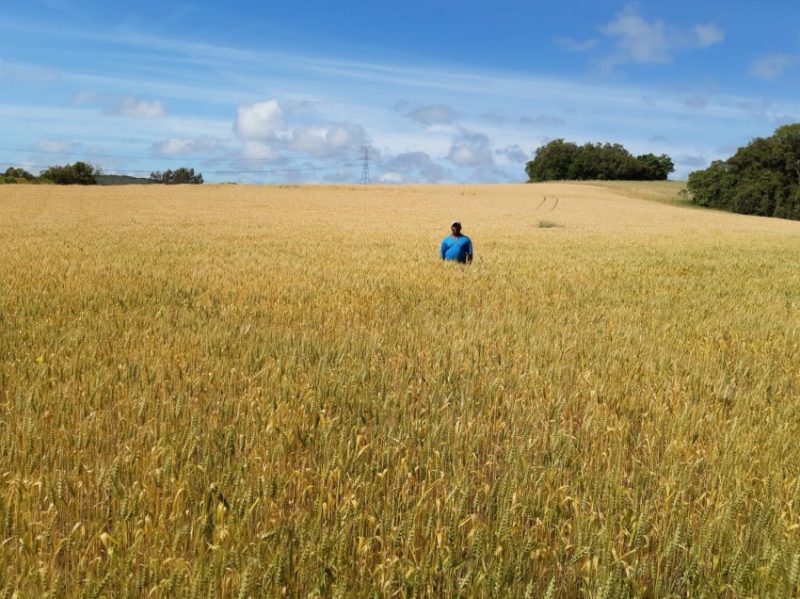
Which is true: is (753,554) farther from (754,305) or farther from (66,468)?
(754,305)

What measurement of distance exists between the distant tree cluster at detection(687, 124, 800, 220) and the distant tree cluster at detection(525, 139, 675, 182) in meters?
43.7

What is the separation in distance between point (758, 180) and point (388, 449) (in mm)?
82017

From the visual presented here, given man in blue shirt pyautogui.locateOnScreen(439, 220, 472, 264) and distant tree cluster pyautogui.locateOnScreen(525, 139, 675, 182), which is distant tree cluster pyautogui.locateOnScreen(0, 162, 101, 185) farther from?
man in blue shirt pyautogui.locateOnScreen(439, 220, 472, 264)

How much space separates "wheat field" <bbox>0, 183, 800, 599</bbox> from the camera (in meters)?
2.36

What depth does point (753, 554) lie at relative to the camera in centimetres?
265

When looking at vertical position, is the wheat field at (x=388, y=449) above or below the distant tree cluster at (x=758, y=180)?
below

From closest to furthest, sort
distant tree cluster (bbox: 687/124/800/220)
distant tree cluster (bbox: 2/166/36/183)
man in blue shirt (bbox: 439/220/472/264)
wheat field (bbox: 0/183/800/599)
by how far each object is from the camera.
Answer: wheat field (bbox: 0/183/800/599) → man in blue shirt (bbox: 439/220/472/264) → distant tree cluster (bbox: 687/124/800/220) → distant tree cluster (bbox: 2/166/36/183)

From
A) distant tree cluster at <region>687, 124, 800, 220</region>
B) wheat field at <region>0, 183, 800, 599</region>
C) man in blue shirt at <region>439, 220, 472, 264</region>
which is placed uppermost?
distant tree cluster at <region>687, 124, 800, 220</region>

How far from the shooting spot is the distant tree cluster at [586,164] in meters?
124

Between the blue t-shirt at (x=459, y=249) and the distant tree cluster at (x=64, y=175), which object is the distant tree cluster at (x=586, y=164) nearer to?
the distant tree cluster at (x=64, y=175)

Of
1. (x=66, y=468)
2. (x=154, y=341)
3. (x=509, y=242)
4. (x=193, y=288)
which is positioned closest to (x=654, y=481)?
(x=66, y=468)

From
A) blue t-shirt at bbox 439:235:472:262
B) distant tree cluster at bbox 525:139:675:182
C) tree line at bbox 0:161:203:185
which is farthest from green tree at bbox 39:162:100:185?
blue t-shirt at bbox 439:235:472:262

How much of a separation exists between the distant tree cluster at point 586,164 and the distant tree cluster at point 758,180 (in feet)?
143

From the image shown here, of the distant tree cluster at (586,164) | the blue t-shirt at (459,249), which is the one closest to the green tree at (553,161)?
the distant tree cluster at (586,164)
